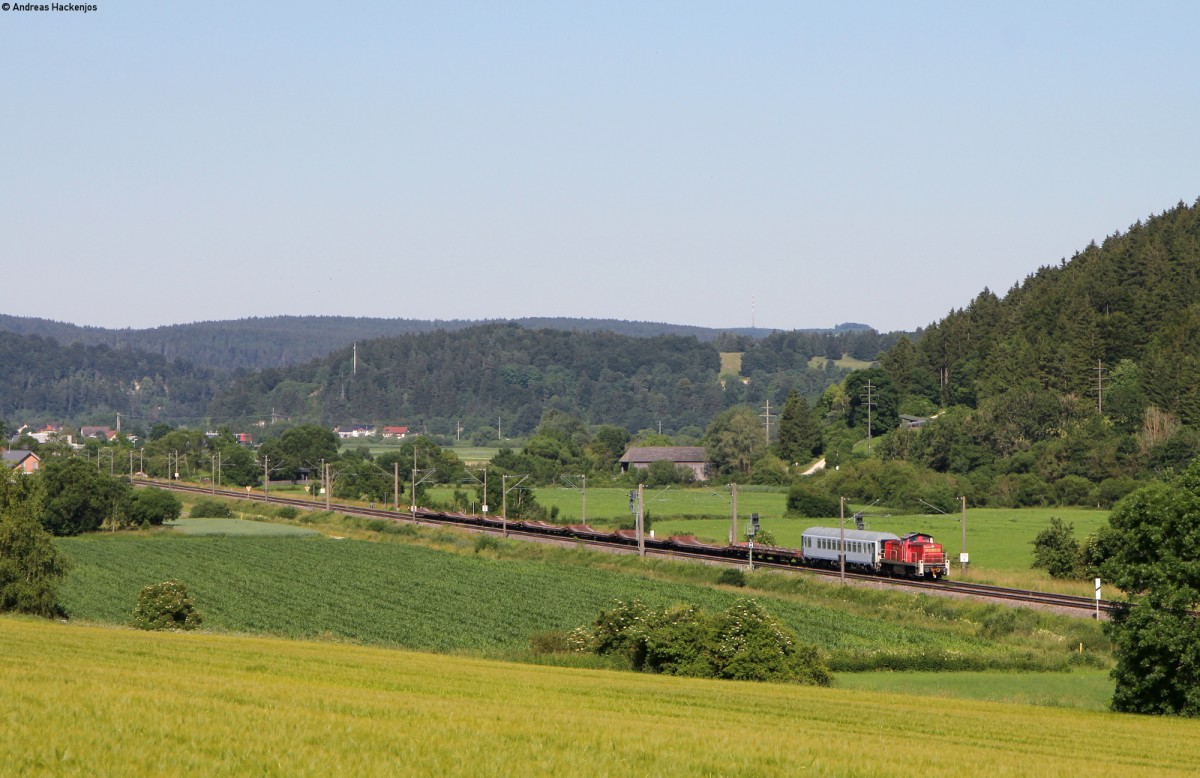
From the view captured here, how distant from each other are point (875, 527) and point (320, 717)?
99.8 m

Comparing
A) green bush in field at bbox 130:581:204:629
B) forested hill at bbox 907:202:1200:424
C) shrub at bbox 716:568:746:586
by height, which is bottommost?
shrub at bbox 716:568:746:586

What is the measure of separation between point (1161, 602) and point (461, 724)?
81.9 feet

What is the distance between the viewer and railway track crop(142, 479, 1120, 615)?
67375mm

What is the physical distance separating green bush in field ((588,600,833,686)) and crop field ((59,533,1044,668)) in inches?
289

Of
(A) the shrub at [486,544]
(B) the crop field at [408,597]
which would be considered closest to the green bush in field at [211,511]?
(B) the crop field at [408,597]

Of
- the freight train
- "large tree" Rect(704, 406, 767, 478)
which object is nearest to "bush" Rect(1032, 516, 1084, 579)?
the freight train

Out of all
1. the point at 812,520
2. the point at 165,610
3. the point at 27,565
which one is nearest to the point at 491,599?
the point at 165,610

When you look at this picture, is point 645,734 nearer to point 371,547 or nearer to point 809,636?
point 809,636

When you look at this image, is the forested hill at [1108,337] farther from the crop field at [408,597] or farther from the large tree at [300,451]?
the crop field at [408,597]

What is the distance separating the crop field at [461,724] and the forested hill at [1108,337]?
125818mm

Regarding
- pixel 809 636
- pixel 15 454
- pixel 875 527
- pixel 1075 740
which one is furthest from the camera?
pixel 15 454

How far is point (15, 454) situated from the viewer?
188 metres

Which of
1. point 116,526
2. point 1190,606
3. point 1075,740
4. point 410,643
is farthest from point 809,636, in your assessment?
point 116,526

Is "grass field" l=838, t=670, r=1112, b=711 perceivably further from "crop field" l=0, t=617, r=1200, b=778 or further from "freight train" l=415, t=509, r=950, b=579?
"freight train" l=415, t=509, r=950, b=579
